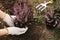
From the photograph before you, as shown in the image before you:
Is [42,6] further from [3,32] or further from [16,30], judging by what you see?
[3,32]

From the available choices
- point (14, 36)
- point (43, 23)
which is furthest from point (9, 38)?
point (43, 23)

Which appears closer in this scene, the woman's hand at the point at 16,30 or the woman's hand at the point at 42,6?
the woman's hand at the point at 16,30

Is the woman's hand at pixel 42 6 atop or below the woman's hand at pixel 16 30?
atop

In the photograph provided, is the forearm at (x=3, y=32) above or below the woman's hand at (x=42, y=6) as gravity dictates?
below

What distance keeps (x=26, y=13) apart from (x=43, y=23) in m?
0.24

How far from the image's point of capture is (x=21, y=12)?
2254 millimetres

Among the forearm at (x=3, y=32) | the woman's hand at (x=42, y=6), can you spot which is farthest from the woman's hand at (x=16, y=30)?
the woman's hand at (x=42, y=6)

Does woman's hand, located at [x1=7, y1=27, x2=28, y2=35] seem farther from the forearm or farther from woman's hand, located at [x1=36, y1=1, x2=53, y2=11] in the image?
woman's hand, located at [x1=36, y1=1, x2=53, y2=11]

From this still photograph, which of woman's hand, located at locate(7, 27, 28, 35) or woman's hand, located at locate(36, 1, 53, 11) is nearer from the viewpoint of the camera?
woman's hand, located at locate(7, 27, 28, 35)

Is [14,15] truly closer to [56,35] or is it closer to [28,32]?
[28,32]

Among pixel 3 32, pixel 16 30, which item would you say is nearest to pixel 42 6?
pixel 16 30

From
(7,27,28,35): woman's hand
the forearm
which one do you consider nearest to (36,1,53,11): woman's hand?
(7,27,28,35): woman's hand

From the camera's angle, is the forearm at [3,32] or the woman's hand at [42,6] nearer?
the forearm at [3,32]

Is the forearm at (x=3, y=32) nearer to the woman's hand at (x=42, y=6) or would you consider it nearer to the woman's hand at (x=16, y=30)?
the woman's hand at (x=16, y=30)
